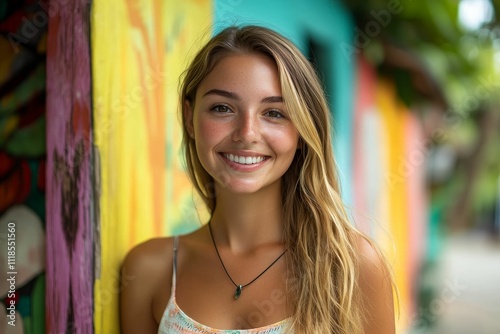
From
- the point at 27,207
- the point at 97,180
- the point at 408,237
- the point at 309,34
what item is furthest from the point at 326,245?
the point at 408,237

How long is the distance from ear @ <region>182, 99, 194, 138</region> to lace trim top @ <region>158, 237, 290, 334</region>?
533 mm

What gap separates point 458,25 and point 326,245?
581cm

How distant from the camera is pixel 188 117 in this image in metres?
2.42

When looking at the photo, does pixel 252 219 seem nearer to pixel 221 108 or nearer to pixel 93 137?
pixel 221 108

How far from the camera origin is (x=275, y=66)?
2.18 meters

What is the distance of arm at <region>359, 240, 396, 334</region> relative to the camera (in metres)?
2.16

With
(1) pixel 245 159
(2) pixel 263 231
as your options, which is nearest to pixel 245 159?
(1) pixel 245 159

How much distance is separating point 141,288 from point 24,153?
2.03ft

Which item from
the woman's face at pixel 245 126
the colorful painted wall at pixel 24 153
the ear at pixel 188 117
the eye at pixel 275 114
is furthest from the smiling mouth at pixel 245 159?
the colorful painted wall at pixel 24 153

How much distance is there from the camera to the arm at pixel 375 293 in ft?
7.08

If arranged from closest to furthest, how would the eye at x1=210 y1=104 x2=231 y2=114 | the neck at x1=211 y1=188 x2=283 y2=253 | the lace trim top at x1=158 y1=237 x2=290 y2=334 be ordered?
the lace trim top at x1=158 y1=237 x2=290 y2=334, the eye at x1=210 y1=104 x2=231 y2=114, the neck at x1=211 y1=188 x2=283 y2=253

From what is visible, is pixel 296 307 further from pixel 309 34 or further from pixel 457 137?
pixel 457 137

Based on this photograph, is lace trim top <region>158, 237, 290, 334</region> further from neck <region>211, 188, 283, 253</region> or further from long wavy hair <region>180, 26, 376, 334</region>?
neck <region>211, 188, 283, 253</region>

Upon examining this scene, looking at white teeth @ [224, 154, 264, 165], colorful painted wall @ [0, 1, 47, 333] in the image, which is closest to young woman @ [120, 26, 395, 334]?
white teeth @ [224, 154, 264, 165]
